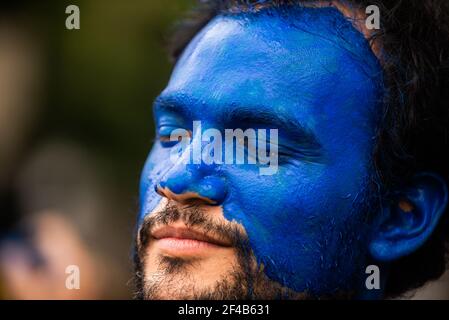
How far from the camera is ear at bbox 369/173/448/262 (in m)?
2.93

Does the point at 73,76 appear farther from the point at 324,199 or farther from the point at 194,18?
the point at 324,199

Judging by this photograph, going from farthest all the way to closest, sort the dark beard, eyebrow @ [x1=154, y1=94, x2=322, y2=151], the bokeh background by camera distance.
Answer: the bokeh background → eyebrow @ [x1=154, y1=94, x2=322, y2=151] → the dark beard

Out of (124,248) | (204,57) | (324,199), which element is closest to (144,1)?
(124,248)

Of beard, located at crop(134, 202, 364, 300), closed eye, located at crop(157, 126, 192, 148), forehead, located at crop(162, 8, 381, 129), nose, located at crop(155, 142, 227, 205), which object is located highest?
forehead, located at crop(162, 8, 381, 129)

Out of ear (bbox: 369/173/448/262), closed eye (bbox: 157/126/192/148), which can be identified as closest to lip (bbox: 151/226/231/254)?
closed eye (bbox: 157/126/192/148)

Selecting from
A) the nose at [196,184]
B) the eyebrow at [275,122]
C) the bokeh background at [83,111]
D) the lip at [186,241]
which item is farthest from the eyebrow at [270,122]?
the bokeh background at [83,111]

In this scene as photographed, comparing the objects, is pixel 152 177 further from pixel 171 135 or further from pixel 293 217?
pixel 293 217

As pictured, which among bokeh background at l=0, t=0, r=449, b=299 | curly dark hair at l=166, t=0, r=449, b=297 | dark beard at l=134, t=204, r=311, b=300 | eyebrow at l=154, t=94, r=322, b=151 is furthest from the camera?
bokeh background at l=0, t=0, r=449, b=299

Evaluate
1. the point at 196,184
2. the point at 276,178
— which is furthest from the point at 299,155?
the point at 196,184

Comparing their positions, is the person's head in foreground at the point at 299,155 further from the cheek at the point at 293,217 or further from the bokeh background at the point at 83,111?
the bokeh background at the point at 83,111

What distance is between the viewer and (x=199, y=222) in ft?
8.84

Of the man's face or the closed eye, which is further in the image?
the closed eye

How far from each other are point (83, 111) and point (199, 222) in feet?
19.8

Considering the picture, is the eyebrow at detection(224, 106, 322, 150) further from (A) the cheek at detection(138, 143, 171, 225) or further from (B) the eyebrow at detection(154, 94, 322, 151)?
(A) the cheek at detection(138, 143, 171, 225)
